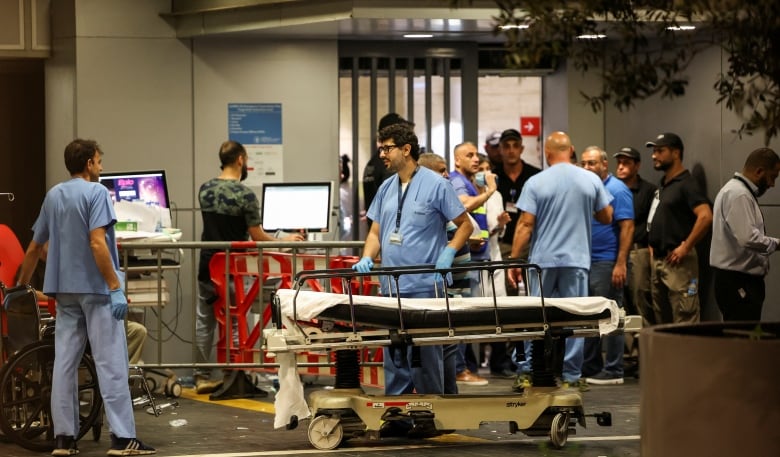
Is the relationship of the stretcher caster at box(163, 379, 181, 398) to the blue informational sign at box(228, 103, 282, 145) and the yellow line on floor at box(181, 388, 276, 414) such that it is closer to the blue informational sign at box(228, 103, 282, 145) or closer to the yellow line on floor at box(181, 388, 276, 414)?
the yellow line on floor at box(181, 388, 276, 414)

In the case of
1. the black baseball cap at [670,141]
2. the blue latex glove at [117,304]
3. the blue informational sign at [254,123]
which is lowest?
the blue latex glove at [117,304]

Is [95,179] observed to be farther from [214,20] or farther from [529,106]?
[529,106]

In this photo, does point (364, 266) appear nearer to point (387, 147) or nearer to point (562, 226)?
point (387, 147)

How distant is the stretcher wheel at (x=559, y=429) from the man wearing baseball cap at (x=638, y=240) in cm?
406

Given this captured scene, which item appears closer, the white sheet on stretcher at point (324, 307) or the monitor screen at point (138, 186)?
the white sheet on stretcher at point (324, 307)

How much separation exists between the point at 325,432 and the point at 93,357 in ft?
4.85

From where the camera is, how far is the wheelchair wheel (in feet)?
27.4

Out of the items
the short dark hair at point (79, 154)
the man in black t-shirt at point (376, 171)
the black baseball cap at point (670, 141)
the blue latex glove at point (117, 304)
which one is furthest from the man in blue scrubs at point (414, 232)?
the black baseball cap at point (670, 141)

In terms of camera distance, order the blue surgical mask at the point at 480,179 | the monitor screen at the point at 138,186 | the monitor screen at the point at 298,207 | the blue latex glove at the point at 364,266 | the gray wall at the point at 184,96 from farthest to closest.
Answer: the gray wall at the point at 184,96 < the monitor screen at the point at 298,207 < the monitor screen at the point at 138,186 < the blue surgical mask at the point at 480,179 < the blue latex glove at the point at 364,266

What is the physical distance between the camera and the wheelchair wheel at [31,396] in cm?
836

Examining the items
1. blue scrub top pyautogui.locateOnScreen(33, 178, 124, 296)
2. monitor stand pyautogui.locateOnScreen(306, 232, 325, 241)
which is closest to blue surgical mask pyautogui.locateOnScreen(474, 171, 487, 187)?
monitor stand pyautogui.locateOnScreen(306, 232, 325, 241)

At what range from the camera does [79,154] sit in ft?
26.7

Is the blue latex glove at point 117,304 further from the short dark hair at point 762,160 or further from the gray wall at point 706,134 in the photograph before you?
the gray wall at point 706,134

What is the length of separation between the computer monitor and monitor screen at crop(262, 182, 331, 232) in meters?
0.90
